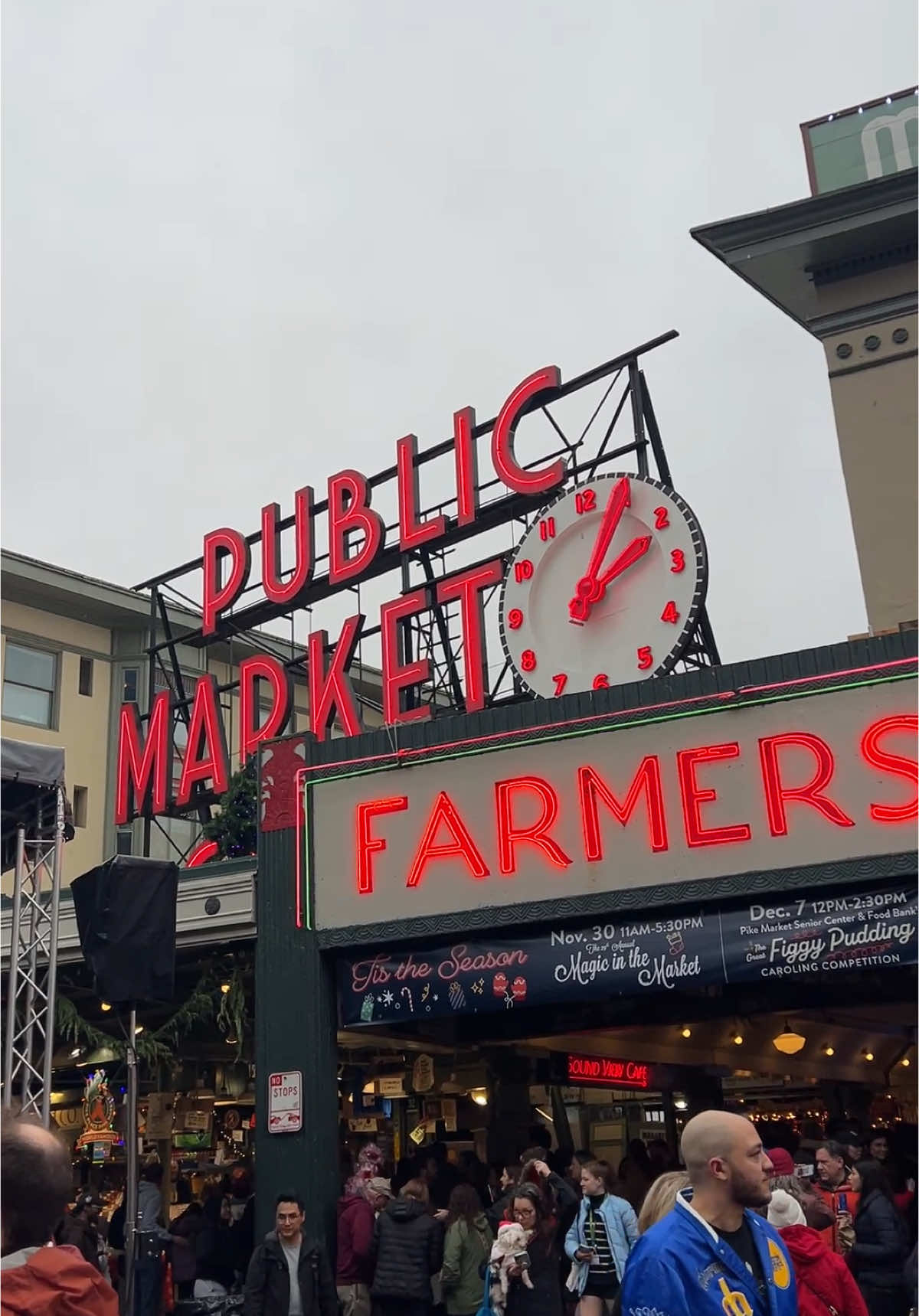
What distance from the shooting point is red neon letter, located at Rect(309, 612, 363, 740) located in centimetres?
2548

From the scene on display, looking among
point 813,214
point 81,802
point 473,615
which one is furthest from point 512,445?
point 81,802

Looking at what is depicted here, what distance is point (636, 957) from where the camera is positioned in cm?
1280

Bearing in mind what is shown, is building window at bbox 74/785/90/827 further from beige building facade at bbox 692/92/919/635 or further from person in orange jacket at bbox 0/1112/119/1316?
person in orange jacket at bbox 0/1112/119/1316

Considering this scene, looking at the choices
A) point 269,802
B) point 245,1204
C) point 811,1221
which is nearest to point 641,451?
point 269,802

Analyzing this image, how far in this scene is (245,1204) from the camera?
14.7 m

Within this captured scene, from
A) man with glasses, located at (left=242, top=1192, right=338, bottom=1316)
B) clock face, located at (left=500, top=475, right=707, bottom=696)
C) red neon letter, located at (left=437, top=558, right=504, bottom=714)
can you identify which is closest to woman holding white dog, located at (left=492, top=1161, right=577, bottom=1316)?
man with glasses, located at (left=242, top=1192, right=338, bottom=1316)

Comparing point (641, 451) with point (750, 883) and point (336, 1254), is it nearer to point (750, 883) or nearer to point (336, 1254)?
point (750, 883)

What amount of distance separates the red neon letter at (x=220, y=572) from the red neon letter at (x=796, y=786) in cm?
1733

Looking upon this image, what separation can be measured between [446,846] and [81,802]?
82.5 ft

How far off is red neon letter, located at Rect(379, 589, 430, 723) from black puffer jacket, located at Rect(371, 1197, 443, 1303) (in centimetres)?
1245

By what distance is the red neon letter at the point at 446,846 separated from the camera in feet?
44.9

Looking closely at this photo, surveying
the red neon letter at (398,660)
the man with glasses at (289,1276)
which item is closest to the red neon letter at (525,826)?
the man with glasses at (289,1276)

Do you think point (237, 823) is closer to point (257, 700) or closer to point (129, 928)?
point (257, 700)

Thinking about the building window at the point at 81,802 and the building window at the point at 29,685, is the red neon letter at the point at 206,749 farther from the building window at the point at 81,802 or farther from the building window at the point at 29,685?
the building window at the point at 81,802
